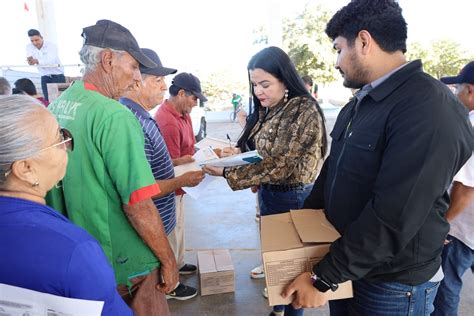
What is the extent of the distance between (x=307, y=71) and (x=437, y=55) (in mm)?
3974

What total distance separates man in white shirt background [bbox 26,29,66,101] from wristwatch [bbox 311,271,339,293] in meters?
6.74

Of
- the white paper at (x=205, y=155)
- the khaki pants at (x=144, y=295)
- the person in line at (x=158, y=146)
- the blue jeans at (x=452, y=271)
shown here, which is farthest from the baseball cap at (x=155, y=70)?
the blue jeans at (x=452, y=271)

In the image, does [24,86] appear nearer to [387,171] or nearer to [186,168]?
[186,168]

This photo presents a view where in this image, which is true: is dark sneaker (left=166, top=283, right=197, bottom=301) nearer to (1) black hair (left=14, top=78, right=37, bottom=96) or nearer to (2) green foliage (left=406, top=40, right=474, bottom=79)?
(1) black hair (left=14, top=78, right=37, bottom=96)

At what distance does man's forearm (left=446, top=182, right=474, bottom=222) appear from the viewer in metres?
1.61

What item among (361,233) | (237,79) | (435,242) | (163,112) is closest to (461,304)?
(435,242)

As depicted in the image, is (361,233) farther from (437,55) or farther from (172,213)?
(437,55)

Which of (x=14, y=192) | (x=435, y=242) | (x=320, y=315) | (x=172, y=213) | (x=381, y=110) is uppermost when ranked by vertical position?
(x=381, y=110)

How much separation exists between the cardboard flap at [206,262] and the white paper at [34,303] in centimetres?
205

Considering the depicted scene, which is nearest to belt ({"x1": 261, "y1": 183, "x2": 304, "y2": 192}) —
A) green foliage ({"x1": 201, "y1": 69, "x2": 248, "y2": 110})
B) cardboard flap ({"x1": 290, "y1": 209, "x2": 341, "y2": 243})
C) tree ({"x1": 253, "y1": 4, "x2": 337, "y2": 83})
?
cardboard flap ({"x1": 290, "y1": 209, "x2": 341, "y2": 243})

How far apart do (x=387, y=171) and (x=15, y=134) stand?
952 millimetres

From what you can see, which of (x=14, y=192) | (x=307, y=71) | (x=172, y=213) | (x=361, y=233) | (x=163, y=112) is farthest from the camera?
(x=307, y=71)

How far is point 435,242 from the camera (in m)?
1.04

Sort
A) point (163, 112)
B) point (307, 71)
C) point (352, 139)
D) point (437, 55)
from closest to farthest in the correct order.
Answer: point (352, 139) → point (163, 112) → point (437, 55) → point (307, 71)
